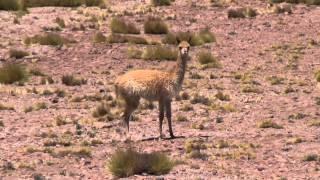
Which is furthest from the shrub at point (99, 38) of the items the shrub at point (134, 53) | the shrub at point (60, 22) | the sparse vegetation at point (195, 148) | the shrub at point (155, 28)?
the sparse vegetation at point (195, 148)

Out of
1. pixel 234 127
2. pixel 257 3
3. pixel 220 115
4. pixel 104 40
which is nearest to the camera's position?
pixel 234 127

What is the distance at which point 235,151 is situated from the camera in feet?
51.4

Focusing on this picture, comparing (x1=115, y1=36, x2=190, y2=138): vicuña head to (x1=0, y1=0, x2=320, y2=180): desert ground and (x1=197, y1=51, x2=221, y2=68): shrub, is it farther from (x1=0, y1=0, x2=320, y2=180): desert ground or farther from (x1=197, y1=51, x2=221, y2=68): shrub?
A: (x1=197, y1=51, x2=221, y2=68): shrub

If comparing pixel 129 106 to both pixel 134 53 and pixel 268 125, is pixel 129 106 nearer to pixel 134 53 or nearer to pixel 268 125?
pixel 268 125

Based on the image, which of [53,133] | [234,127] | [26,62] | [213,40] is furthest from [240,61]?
[53,133]

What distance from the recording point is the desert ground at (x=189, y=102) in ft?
49.0

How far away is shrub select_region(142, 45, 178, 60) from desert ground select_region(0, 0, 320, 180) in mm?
363

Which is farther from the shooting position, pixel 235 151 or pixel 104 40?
pixel 104 40

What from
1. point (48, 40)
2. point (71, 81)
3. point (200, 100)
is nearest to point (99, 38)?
point (48, 40)

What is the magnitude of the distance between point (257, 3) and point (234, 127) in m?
22.7

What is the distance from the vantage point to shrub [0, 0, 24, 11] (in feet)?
120

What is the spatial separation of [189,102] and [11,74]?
529cm

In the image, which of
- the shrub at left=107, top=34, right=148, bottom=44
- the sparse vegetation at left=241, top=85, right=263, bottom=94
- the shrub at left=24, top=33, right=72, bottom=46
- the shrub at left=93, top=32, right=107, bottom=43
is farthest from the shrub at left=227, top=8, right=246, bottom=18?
the sparse vegetation at left=241, top=85, right=263, bottom=94

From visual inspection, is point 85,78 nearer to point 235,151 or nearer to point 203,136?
point 203,136
